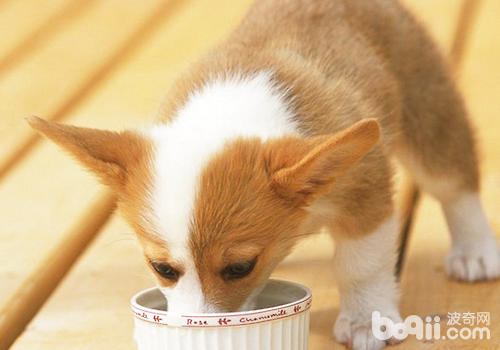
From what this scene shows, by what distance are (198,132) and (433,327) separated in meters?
0.58

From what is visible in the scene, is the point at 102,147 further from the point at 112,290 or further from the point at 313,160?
the point at 112,290

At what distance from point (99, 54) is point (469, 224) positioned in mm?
1869

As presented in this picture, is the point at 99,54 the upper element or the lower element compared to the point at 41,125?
upper

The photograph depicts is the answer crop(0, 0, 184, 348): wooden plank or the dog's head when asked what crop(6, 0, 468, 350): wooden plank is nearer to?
crop(0, 0, 184, 348): wooden plank

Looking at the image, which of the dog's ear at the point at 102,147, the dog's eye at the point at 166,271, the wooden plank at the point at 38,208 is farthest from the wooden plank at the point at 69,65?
the dog's eye at the point at 166,271

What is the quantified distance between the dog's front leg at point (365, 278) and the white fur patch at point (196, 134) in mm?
281

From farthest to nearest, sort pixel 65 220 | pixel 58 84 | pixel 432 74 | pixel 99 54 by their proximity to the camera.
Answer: pixel 99 54
pixel 58 84
pixel 65 220
pixel 432 74

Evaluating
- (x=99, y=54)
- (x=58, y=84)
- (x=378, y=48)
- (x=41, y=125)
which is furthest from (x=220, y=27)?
(x=41, y=125)

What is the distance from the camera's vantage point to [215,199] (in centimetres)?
161

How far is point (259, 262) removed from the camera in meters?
1.69

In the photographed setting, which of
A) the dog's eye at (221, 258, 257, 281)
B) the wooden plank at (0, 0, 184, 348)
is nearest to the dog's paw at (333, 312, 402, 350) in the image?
the dog's eye at (221, 258, 257, 281)

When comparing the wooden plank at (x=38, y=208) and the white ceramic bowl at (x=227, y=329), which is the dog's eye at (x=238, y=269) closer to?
the white ceramic bowl at (x=227, y=329)

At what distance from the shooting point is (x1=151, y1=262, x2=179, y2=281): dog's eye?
166 cm

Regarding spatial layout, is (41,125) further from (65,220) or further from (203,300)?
A: (65,220)
